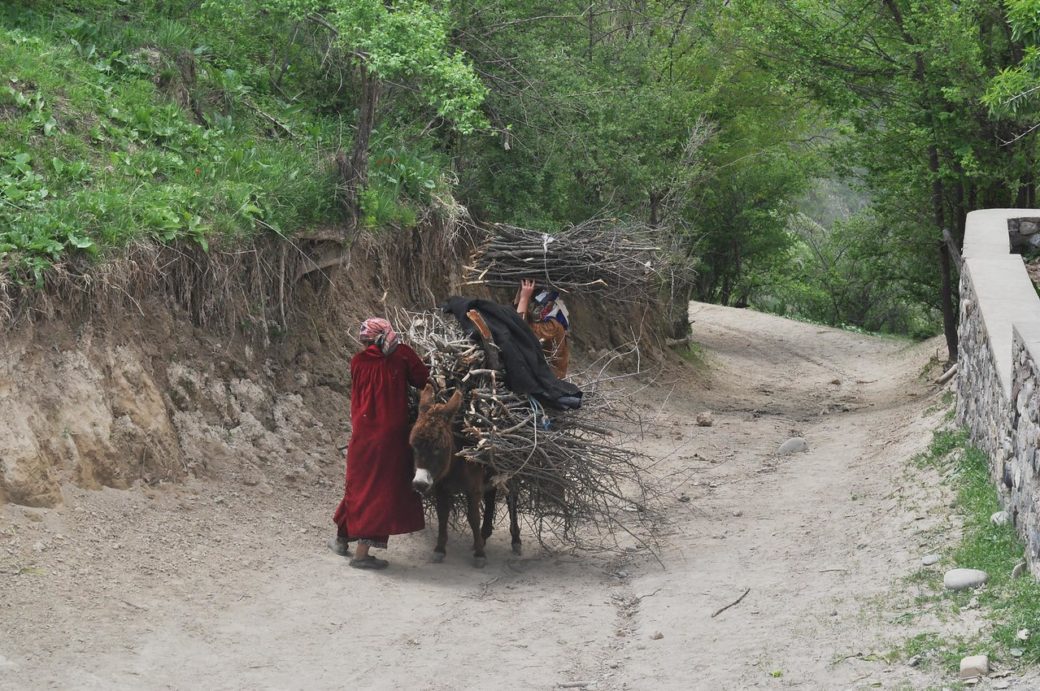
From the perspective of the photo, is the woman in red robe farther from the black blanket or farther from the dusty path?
the black blanket

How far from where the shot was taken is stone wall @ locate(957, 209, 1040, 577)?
6.39m

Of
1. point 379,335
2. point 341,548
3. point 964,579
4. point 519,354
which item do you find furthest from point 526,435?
point 964,579

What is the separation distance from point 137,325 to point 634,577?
4286 millimetres

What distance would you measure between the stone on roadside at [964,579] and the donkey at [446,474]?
3.13 m

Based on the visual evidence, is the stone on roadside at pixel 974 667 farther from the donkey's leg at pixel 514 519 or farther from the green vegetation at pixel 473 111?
the green vegetation at pixel 473 111

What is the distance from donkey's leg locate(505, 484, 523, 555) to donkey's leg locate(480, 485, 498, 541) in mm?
110

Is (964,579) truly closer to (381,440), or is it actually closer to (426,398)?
(426,398)

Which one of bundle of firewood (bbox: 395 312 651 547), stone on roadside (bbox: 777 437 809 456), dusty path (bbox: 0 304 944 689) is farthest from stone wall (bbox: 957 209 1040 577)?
bundle of firewood (bbox: 395 312 651 547)

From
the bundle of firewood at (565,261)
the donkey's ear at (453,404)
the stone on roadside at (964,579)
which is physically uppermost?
the bundle of firewood at (565,261)

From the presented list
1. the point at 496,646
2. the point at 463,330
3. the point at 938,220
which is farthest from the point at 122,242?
the point at 938,220

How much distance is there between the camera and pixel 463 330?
8266 mm

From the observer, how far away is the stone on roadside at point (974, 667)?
5.21m

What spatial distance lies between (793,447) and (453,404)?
19.7ft

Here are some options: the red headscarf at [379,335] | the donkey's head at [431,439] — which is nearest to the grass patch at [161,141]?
the red headscarf at [379,335]
